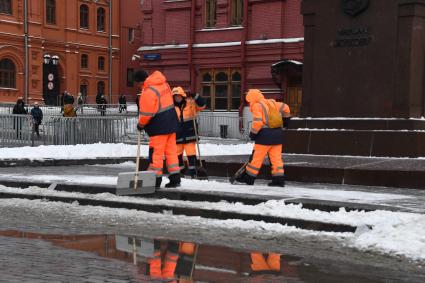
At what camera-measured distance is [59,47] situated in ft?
171

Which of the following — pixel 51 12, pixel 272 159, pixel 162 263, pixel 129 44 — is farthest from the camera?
pixel 129 44

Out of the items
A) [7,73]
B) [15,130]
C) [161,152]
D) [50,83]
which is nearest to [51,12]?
[50,83]

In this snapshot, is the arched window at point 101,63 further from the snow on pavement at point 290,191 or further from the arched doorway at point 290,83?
the snow on pavement at point 290,191

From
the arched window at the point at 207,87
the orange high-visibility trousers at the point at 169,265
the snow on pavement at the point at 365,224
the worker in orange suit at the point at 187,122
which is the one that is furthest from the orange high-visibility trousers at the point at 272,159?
the arched window at the point at 207,87

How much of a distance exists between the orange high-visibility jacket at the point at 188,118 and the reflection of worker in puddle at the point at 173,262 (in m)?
6.12

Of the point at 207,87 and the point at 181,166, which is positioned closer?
the point at 181,166

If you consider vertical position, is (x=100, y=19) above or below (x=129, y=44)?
above

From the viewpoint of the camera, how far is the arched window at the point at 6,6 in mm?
47469

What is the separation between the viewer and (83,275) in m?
5.47

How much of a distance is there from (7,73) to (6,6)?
4.83 meters

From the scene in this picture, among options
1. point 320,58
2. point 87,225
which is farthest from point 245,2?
point 87,225

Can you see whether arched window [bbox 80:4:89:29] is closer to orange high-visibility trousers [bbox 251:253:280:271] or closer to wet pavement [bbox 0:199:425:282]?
wet pavement [bbox 0:199:425:282]

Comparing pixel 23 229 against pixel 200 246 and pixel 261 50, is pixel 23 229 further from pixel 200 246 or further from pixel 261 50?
pixel 261 50

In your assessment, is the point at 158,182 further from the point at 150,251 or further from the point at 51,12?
the point at 51,12
